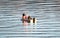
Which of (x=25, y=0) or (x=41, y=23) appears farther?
(x=25, y=0)

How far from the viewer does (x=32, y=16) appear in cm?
156

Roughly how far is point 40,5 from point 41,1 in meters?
0.05

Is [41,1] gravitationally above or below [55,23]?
above

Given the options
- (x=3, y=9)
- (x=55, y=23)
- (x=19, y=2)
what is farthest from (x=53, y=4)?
(x=3, y=9)

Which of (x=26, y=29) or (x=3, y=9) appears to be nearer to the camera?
(x=26, y=29)

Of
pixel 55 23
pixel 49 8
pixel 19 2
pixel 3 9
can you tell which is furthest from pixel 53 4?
pixel 3 9

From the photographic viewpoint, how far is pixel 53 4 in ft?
5.31

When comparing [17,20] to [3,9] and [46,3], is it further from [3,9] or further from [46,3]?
[46,3]

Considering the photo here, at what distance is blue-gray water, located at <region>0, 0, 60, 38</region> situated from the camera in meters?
1.43

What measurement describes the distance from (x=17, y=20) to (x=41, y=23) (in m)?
0.25

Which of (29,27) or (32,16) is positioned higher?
(32,16)

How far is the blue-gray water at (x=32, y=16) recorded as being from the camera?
4.69ft

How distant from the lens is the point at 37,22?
60.0 inches

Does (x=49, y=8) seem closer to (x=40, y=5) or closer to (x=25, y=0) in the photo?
(x=40, y=5)
